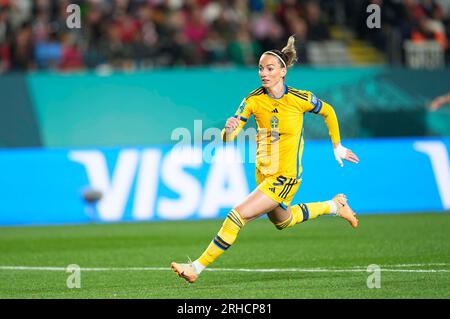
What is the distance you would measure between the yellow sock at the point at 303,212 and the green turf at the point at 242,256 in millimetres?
552

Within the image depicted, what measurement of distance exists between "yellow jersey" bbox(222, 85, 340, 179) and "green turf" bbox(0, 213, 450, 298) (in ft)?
3.87

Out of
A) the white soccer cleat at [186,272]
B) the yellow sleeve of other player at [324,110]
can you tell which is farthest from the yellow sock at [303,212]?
the white soccer cleat at [186,272]

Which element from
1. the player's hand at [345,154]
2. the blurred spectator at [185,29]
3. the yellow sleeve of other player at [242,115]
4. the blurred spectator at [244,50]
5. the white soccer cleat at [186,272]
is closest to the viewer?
the white soccer cleat at [186,272]

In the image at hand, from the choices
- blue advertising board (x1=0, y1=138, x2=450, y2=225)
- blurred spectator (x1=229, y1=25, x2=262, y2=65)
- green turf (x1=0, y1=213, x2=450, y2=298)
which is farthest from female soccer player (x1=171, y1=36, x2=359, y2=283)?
blurred spectator (x1=229, y1=25, x2=262, y2=65)

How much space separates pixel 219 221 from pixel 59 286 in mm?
7674

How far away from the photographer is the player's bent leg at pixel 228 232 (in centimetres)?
1030

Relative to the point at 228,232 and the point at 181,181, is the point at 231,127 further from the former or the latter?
the point at 181,181

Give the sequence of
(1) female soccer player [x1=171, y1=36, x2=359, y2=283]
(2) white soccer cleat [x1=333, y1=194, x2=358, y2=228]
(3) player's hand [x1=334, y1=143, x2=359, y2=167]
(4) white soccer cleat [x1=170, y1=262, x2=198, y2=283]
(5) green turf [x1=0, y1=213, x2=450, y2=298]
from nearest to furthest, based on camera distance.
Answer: (5) green turf [x1=0, y1=213, x2=450, y2=298], (4) white soccer cleat [x1=170, y1=262, x2=198, y2=283], (1) female soccer player [x1=171, y1=36, x2=359, y2=283], (3) player's hand [x1=334, y1=143, x2=359, y2=167], (2) white soccer cleat [x1=333, y1=194, x2=358, y2=228]

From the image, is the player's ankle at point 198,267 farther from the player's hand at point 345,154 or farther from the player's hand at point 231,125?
the player's hand at point 345,154

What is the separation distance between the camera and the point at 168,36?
21.9 m

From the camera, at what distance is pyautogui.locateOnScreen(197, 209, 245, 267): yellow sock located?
10.4m

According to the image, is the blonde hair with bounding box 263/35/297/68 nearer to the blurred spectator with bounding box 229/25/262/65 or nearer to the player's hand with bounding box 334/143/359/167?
the player's hand with bounding box 334/143/359/167
